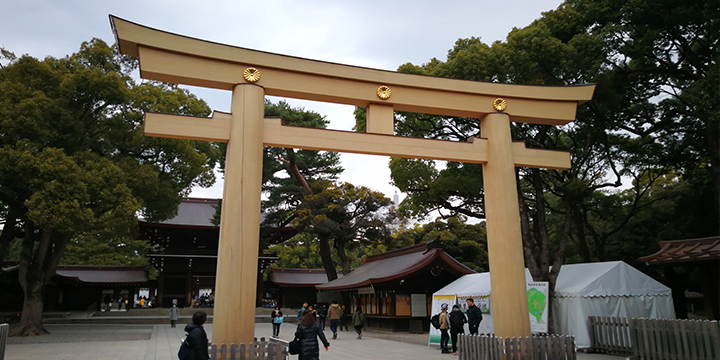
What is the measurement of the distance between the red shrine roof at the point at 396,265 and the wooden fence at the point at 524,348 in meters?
9.98

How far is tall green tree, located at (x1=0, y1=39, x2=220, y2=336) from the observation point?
15.8 meters

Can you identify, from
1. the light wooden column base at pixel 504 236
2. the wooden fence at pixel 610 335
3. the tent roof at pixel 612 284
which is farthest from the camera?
the tent roof at pixel 612 284

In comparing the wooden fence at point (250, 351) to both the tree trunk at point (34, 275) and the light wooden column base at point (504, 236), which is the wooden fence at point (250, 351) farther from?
the tree trunk at point (34, 275)

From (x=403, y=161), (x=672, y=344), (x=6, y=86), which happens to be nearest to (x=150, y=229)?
(x=6, y=86)

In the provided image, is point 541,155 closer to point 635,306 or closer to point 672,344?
point 672,344

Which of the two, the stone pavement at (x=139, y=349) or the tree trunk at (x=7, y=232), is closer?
the stone pavement at (x=139, y=349)

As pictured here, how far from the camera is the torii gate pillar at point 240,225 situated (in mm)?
7648

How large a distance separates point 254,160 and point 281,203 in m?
22.9

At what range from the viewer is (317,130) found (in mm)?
8859

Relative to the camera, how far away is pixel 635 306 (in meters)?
12.6

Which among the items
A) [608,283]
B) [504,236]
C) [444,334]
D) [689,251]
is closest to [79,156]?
[444,334]

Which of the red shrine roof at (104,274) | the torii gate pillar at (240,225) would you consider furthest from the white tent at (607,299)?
the red shrine roof at (104,274)

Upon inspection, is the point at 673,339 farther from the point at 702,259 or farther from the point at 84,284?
the point at 84,284

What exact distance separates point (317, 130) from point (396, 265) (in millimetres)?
13994
